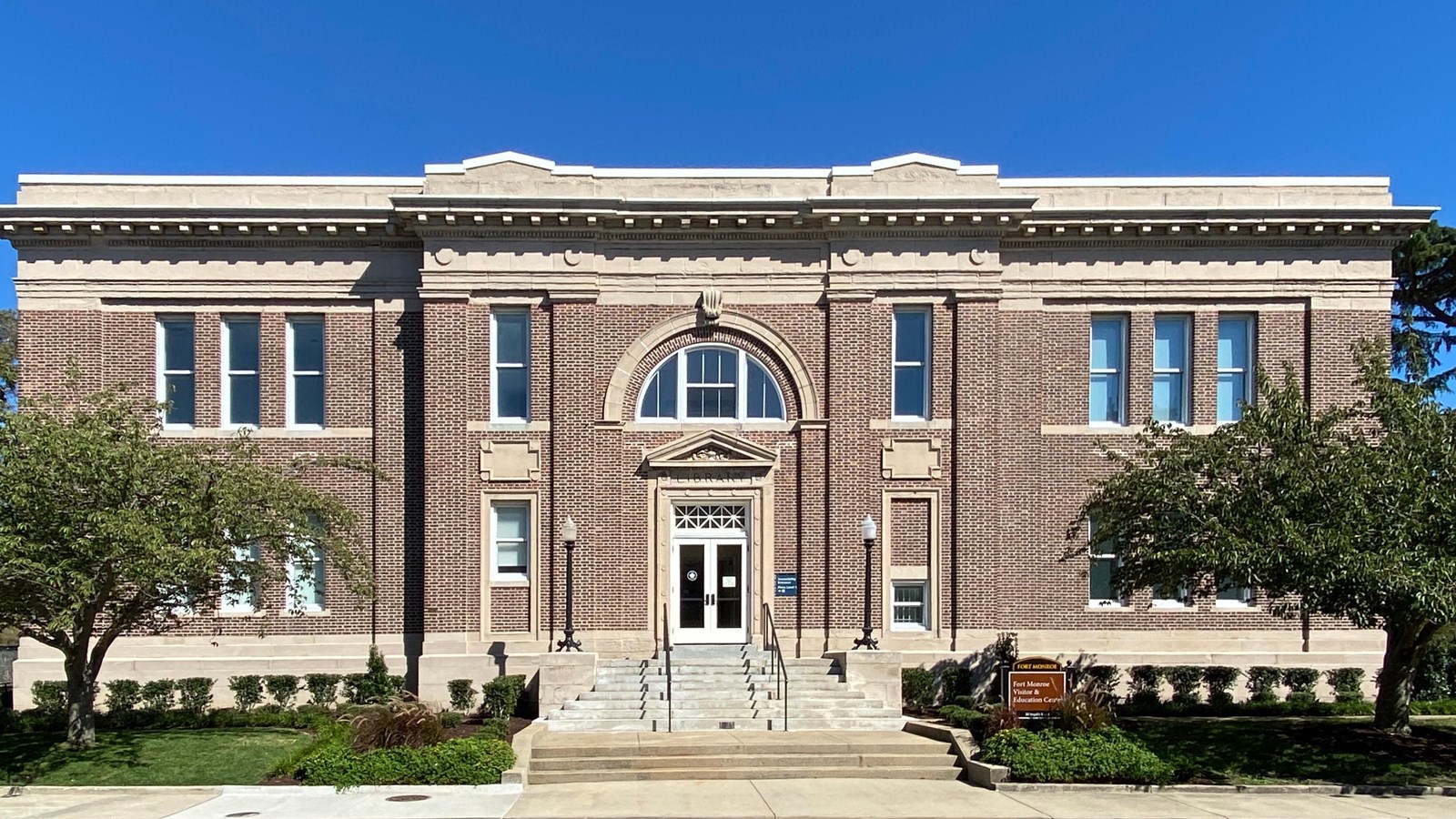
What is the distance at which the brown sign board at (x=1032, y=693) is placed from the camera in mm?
15016

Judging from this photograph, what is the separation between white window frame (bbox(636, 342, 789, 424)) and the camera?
66.8 ft

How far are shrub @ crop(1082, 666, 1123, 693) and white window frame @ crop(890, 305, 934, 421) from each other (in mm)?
5786

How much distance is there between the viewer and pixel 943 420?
65.7 feet

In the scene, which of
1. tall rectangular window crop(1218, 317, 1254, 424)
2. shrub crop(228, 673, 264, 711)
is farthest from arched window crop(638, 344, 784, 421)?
tall rectangular window crop(1218, 317, 1254, 424)

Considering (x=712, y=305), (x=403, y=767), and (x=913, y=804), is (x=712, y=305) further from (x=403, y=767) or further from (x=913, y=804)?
(x=913, y=804)

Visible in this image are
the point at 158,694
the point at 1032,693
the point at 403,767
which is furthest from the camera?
the point at 158,694

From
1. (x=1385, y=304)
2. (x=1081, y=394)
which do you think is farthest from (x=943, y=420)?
(x=1385, y=304)

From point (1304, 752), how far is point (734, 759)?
8.33 meters

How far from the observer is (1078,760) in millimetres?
13648

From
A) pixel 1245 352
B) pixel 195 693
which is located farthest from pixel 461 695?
pixel 1245 352

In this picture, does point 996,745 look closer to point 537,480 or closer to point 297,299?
point 537,480

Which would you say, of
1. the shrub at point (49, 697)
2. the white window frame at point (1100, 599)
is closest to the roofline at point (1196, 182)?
the white window frame at point (1100, 599)

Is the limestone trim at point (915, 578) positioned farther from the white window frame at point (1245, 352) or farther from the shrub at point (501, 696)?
the shrub at point (501, 696)

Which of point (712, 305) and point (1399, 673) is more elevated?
point (712, 305)
